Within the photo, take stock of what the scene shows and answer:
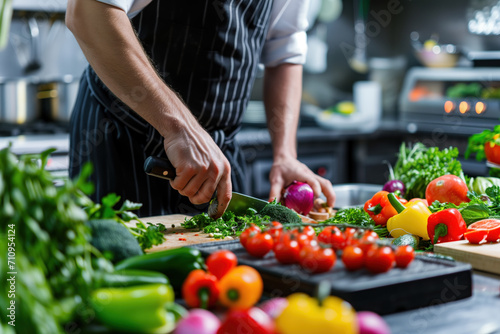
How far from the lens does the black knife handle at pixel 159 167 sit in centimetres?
145

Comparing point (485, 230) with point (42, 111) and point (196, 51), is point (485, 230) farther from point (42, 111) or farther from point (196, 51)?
point (42, 111)

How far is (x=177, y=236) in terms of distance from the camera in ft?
4.85

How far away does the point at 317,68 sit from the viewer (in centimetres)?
439

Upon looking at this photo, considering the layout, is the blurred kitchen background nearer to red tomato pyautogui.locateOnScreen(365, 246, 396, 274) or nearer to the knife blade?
the knife blade

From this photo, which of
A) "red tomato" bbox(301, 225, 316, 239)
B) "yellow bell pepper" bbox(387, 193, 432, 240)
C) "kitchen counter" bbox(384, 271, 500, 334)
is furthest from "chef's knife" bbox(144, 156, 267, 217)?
"kitchen counter" bbox(384, 271, 500, 334)

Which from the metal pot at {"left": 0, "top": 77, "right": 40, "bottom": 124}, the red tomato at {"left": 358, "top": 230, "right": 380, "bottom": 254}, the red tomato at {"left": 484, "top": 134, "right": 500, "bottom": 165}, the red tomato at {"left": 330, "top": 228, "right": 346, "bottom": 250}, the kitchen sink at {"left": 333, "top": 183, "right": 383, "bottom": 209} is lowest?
the kitchen sink at {"left": 333, "top": 183, "right": 383, "bottom": 209}

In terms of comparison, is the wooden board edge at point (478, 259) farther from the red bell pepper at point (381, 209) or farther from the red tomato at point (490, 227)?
the red bell pepper at point (381, 209)

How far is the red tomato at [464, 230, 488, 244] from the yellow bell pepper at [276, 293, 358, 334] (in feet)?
2.27

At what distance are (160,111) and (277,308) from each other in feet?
2.60

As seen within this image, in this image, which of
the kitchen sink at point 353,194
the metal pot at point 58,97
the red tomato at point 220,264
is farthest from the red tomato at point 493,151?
the metal pot at point 58,97

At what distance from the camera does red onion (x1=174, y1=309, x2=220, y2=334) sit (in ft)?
2.51

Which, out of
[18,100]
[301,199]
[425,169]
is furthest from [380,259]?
[18,100]

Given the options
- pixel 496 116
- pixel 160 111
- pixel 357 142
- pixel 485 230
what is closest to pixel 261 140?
pixel 357 142

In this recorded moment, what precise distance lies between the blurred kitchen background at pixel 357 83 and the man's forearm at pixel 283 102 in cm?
87
